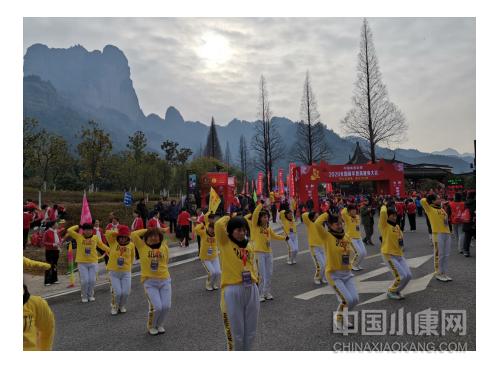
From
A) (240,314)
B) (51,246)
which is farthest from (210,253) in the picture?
(240,314)

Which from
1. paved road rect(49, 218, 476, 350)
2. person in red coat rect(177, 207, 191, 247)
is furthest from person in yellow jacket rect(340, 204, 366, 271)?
person in red coat rect(177, 207, 191, 247)

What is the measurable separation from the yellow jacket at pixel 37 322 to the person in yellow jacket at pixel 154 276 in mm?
2544

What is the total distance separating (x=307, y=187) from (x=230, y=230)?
25407 millimetres

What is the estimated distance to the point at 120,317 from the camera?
23.3 ft

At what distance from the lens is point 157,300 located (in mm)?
6043

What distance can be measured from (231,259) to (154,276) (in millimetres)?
2329

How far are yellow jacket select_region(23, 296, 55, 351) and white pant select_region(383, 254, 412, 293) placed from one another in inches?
236

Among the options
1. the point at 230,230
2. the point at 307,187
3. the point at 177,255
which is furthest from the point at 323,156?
the point at 230,230

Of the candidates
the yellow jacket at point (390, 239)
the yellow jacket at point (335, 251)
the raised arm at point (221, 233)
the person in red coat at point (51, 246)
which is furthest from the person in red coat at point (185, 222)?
the raised arm at point (221, 233)

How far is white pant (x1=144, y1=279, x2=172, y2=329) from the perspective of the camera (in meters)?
5.99

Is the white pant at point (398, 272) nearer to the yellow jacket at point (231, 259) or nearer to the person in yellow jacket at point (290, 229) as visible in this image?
the person in yellow jacket at point (290, 229)

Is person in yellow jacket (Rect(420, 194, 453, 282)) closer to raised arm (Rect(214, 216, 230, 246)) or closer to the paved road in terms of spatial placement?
the paved road

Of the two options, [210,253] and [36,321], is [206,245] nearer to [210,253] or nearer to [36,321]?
[210,253]
